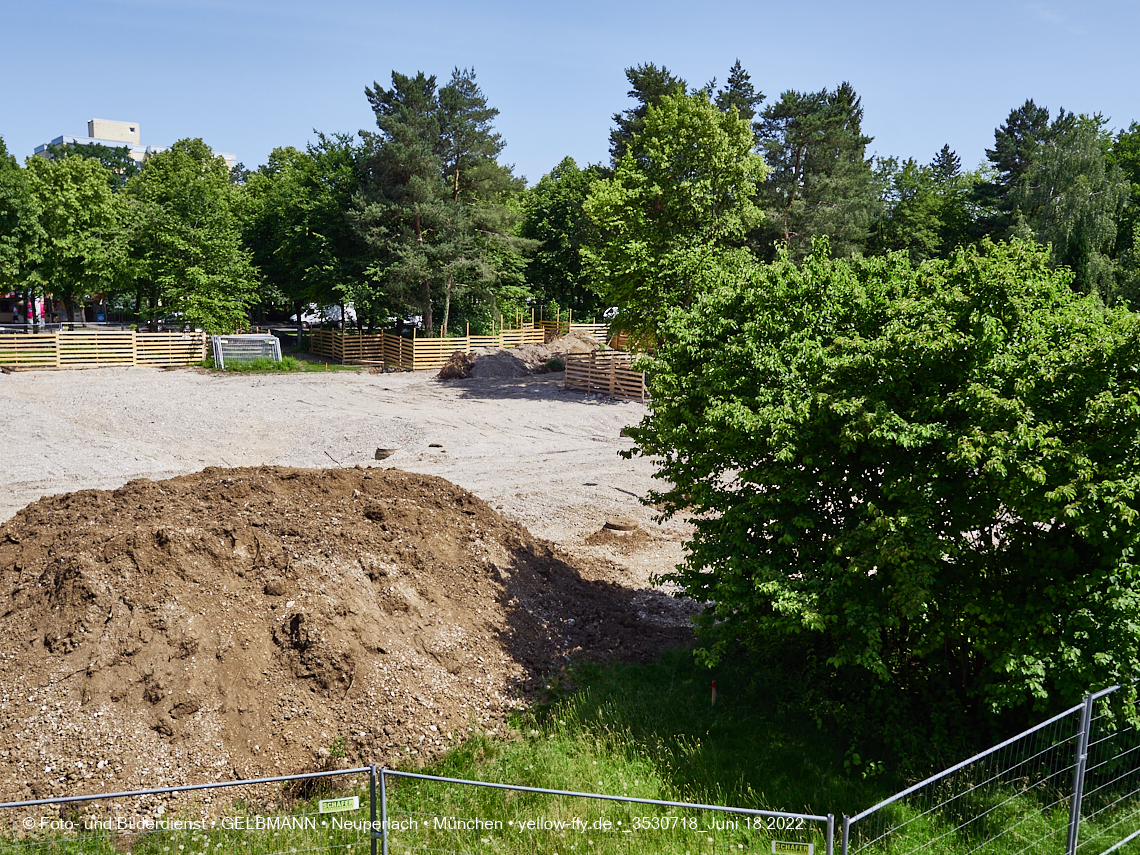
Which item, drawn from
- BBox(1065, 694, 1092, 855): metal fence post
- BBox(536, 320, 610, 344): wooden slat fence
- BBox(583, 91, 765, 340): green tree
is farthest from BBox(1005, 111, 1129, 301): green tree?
BBox(1065, 694, 1092, 855): metal fence post

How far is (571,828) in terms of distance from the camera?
762 centimetres

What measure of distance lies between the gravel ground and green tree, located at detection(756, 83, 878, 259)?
16.3 m

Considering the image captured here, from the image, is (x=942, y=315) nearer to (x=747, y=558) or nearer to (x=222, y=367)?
(x=747, y=558)

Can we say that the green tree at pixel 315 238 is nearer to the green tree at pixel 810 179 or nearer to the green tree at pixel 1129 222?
the green tree at pixel 810 179

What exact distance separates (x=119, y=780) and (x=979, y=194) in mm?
56352

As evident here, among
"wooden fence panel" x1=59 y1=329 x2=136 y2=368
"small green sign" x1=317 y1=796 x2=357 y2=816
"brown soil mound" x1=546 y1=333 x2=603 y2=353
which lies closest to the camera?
"small green sign" x1=317 y1=796 x2=357 y2=816

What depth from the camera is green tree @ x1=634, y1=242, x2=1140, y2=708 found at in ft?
24.6

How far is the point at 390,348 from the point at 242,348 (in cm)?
805

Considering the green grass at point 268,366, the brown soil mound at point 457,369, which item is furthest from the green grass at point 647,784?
the green grass at point 268,366

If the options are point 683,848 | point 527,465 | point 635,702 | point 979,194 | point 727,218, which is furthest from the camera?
point 979,194

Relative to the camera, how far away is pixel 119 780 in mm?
7984

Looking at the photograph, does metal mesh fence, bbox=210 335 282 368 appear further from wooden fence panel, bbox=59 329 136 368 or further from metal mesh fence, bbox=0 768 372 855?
metal mesh fence, bbox=0 768 372 855

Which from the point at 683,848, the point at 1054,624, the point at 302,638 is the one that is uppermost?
the point at 1054,624

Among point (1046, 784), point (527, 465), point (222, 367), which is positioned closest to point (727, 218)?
point (527, 465)
